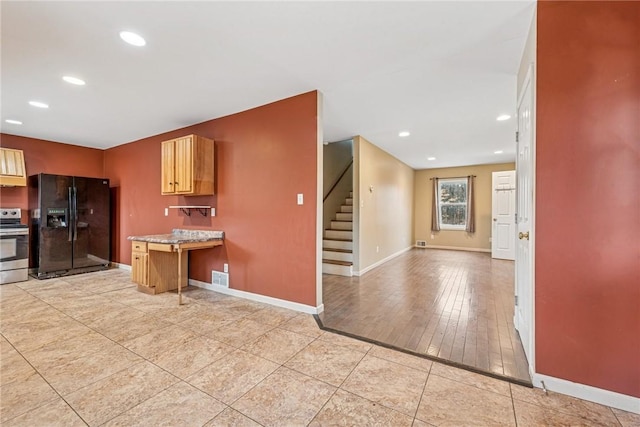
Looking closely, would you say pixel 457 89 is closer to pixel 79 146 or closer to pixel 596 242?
pixel 596 242

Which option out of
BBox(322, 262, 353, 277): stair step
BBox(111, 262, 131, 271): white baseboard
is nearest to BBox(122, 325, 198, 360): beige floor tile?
BBox(322, 262, 353, 277): stair step

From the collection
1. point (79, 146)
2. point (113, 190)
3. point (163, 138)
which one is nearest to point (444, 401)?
point (163, 138)

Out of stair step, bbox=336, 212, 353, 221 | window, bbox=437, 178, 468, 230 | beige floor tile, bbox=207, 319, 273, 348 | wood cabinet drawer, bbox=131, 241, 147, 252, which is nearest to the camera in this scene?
beige floor tile, bbox=207, 319, 273, 348

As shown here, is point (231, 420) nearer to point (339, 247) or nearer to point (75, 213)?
point (339, 247)

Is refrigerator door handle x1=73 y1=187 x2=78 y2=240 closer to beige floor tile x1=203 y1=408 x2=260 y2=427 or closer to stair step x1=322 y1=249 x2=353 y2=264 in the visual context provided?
stair step x1=322 y1=249 x2=353 y2=264

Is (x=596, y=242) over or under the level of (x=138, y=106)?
under

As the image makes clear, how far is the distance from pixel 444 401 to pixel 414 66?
8.57ft

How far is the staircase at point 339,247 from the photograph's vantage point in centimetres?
491

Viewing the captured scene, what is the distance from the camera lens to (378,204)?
5660 millimetres

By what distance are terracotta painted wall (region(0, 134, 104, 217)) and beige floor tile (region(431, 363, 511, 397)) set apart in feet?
22.0

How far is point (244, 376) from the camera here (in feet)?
6.21

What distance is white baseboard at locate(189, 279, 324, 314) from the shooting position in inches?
121

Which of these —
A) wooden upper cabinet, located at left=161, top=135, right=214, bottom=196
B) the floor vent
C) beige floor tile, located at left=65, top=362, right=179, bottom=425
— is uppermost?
wooden upper cabinet, located at left=161, top=135, right=214, bottom=196

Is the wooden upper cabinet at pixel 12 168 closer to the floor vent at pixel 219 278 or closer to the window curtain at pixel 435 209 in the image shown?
the floor vent at pixel 219 278
